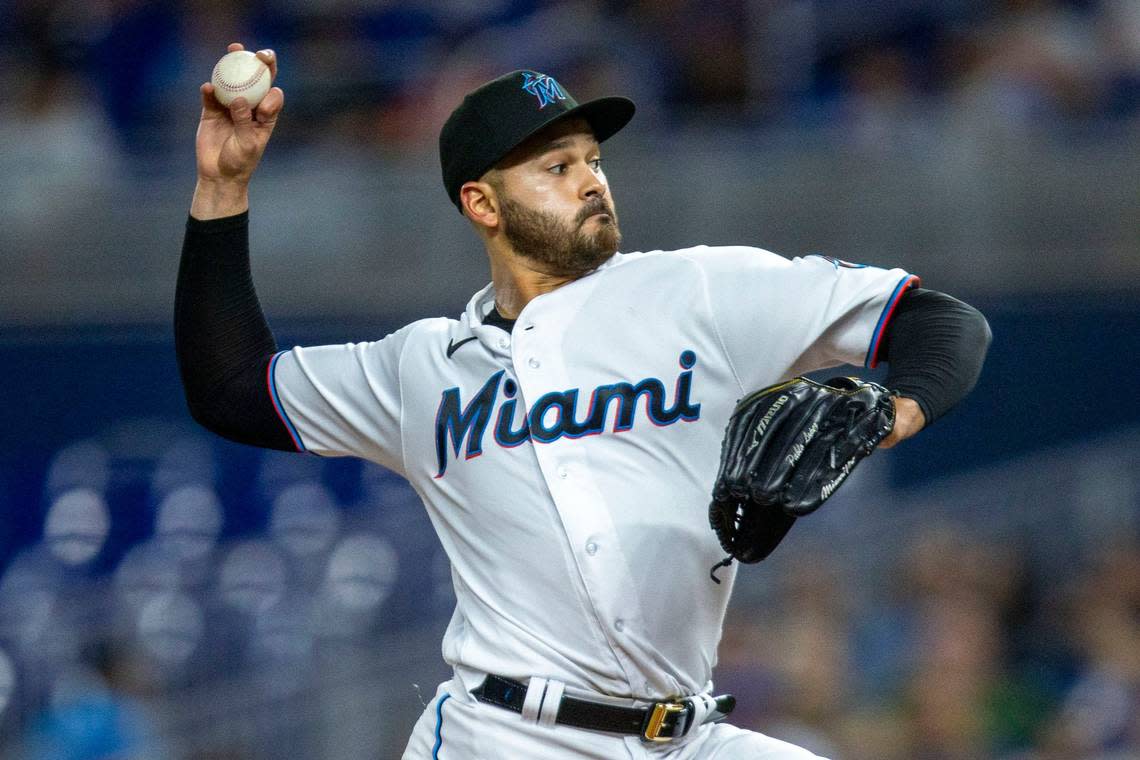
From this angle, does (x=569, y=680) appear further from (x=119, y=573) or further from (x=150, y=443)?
(x=150, y=443)

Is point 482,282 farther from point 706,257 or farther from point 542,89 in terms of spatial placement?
point 706,257

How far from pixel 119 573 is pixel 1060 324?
13.9 ft

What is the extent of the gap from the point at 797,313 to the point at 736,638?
3280mm

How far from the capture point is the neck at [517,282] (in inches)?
137

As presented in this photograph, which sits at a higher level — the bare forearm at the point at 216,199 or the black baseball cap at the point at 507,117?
the black baseball cap at the point at 507,117

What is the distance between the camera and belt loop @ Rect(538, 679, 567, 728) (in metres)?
3.12

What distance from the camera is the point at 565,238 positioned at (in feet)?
11.2

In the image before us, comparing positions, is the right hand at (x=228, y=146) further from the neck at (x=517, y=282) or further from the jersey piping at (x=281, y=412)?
the neck at (x=517, y=282)

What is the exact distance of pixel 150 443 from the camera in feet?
27.3

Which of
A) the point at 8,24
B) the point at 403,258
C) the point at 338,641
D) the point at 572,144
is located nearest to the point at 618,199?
the point at 403,258

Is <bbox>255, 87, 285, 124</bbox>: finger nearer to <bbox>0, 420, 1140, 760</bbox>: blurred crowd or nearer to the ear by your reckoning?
the ear

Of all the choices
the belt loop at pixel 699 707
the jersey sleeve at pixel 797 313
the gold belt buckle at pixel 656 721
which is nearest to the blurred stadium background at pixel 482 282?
the belt loop at pixel 699 707

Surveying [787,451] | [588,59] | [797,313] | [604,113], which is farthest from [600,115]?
[588,59]

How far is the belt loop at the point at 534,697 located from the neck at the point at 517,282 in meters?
0.76
